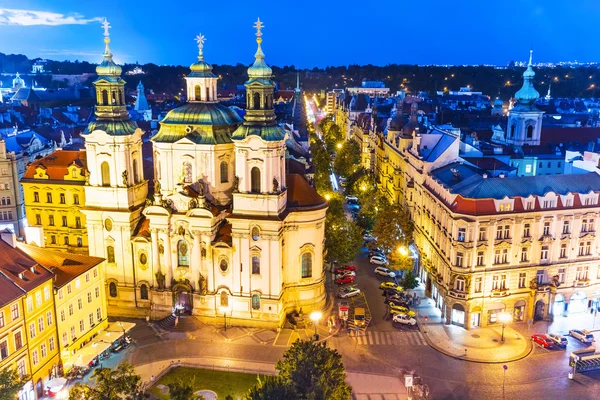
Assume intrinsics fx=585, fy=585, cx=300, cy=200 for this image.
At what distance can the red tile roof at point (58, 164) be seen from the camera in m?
71.5

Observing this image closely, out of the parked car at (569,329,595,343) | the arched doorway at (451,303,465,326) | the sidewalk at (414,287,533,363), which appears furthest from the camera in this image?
the arched doorway at (451,303,465,326)

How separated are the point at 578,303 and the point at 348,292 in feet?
80.7

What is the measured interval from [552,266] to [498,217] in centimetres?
860

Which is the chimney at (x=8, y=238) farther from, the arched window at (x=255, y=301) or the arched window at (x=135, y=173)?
the arched window at (x=255, y=301)

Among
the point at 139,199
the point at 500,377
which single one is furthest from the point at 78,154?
the point at 500,377

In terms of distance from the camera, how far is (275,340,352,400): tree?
3750 cm

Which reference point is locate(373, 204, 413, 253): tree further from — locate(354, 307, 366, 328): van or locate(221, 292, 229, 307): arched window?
locate(221, 292, 229, 307): arched window

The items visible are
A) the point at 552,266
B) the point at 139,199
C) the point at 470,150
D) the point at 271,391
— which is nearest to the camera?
the point at 271,391

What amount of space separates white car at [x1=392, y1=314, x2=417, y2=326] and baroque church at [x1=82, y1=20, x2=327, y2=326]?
8738 mm

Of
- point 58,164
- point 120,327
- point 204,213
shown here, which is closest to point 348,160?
point 58,164

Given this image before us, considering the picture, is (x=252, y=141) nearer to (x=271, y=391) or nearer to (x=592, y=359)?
(x=271, y=391)

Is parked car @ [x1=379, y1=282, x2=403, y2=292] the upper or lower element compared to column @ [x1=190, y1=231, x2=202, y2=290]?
lower

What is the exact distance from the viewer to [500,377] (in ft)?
167

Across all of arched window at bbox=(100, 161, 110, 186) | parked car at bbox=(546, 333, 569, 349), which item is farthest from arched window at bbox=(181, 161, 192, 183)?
parked car at bbox=(546, 333, 569, 349)
